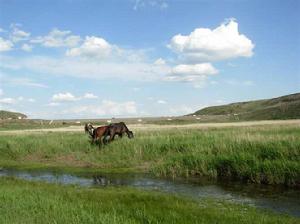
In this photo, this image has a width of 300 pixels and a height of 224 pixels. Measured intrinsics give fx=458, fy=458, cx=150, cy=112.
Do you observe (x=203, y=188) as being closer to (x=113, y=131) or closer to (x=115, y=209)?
(x=115, y=209)

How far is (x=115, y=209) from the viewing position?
529 inches

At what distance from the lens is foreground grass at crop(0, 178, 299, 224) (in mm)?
11859

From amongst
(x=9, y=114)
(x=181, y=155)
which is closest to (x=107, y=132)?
(x=181, y=155)

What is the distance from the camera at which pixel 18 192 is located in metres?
16.1

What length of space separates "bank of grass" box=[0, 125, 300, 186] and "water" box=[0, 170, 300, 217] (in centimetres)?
97

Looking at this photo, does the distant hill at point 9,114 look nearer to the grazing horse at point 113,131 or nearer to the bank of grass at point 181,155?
the bank of grass at point 181,155

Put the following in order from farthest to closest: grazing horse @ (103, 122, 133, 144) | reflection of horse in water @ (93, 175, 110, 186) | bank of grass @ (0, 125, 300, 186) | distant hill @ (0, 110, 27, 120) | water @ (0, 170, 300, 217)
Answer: distant hill @ (0, 110, 27, 120), grazing horse @ (103, 122, 133, 144), reflection of horse in water @ (93, 175, 110, 186), bank of grass @ (0, 125, 300, 186), water @ (0, 170, 300, 217)

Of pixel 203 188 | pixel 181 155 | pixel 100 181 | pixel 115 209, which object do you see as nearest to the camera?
pixel 115 209

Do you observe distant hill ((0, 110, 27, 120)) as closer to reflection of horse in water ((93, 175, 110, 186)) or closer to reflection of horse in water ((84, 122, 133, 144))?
reflection of horse in water ((84, 122, 133, 144))

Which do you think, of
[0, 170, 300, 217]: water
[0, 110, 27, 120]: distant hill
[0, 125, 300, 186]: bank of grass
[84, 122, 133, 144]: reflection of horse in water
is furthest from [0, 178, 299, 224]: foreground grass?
[0, 110, 27, 120]: distant hill

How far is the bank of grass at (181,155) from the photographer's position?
21.4 m

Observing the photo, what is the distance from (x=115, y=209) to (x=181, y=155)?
12762mm

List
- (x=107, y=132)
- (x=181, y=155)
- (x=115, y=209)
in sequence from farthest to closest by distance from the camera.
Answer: (x=107, y=132), (x=181, y=155), (x=115, y=209)

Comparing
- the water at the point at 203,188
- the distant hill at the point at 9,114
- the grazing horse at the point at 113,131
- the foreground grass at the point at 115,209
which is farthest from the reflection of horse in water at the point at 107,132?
the distant hill at the point at 9,114
